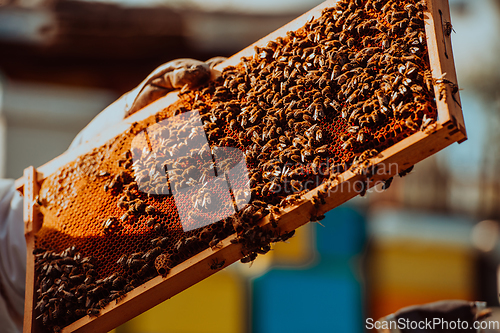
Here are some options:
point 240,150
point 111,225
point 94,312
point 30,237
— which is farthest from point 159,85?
point 94,312

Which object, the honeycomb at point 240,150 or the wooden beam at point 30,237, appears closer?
the honeycomb at point 240,150

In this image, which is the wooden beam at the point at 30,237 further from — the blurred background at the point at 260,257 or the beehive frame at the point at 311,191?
the blurred background at the point at 260,257

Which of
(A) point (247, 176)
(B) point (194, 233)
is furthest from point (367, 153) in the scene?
(B) point (194, 233)

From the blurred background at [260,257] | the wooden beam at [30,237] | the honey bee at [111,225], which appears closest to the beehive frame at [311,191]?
the wooden beam at [30,237]

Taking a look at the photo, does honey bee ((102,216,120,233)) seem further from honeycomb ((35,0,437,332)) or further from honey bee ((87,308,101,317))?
honey bee ((87,308,101,317))

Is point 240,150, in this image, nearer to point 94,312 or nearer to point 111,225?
point 111,225

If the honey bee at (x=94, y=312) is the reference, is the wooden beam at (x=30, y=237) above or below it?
above

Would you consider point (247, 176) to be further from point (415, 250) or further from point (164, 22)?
point (415, 250)
